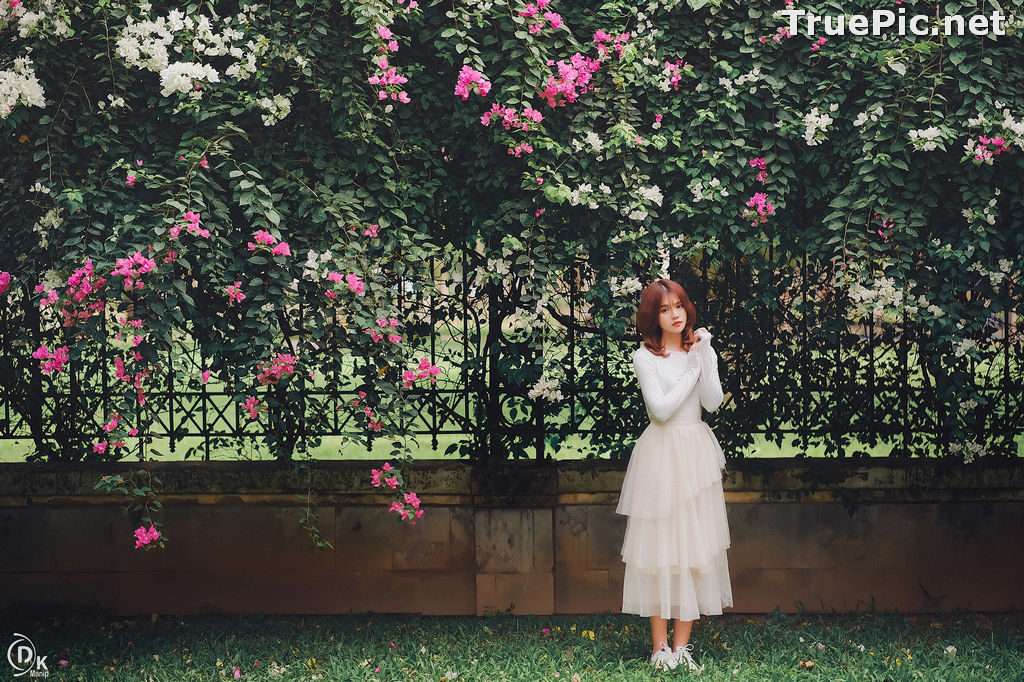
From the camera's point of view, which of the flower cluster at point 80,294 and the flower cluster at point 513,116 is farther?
the flower cluster at point 513,116

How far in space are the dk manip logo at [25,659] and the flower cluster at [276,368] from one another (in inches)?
70.1

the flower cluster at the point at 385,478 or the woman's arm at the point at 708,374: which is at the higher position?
the woman's arm at the point at 708,374

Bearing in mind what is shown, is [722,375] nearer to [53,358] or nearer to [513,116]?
[513,116]

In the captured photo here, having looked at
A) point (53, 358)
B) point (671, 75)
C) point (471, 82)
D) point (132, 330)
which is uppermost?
point (671, 75)

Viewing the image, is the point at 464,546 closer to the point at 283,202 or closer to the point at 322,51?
the point at 283,202

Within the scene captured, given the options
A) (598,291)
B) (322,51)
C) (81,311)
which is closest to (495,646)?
(598,291)

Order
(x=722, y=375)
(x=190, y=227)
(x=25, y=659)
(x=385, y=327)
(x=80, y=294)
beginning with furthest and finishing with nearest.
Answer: (x=722, y=375) < (x=25, y=659) < (x=385, y=327) < (x=80, y=294) < (x=190, y=227)

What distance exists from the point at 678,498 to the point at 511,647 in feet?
3.99

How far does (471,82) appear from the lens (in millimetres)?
4309

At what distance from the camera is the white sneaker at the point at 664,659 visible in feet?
15.0

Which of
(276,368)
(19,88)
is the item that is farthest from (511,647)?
(19,88)

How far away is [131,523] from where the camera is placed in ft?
18.1

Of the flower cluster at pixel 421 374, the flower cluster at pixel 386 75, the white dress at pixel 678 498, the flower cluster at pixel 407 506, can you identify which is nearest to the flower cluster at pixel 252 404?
the flower cluster at pixel 421 374

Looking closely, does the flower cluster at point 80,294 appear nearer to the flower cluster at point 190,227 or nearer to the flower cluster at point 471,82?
the flower cluster at point 190,227
